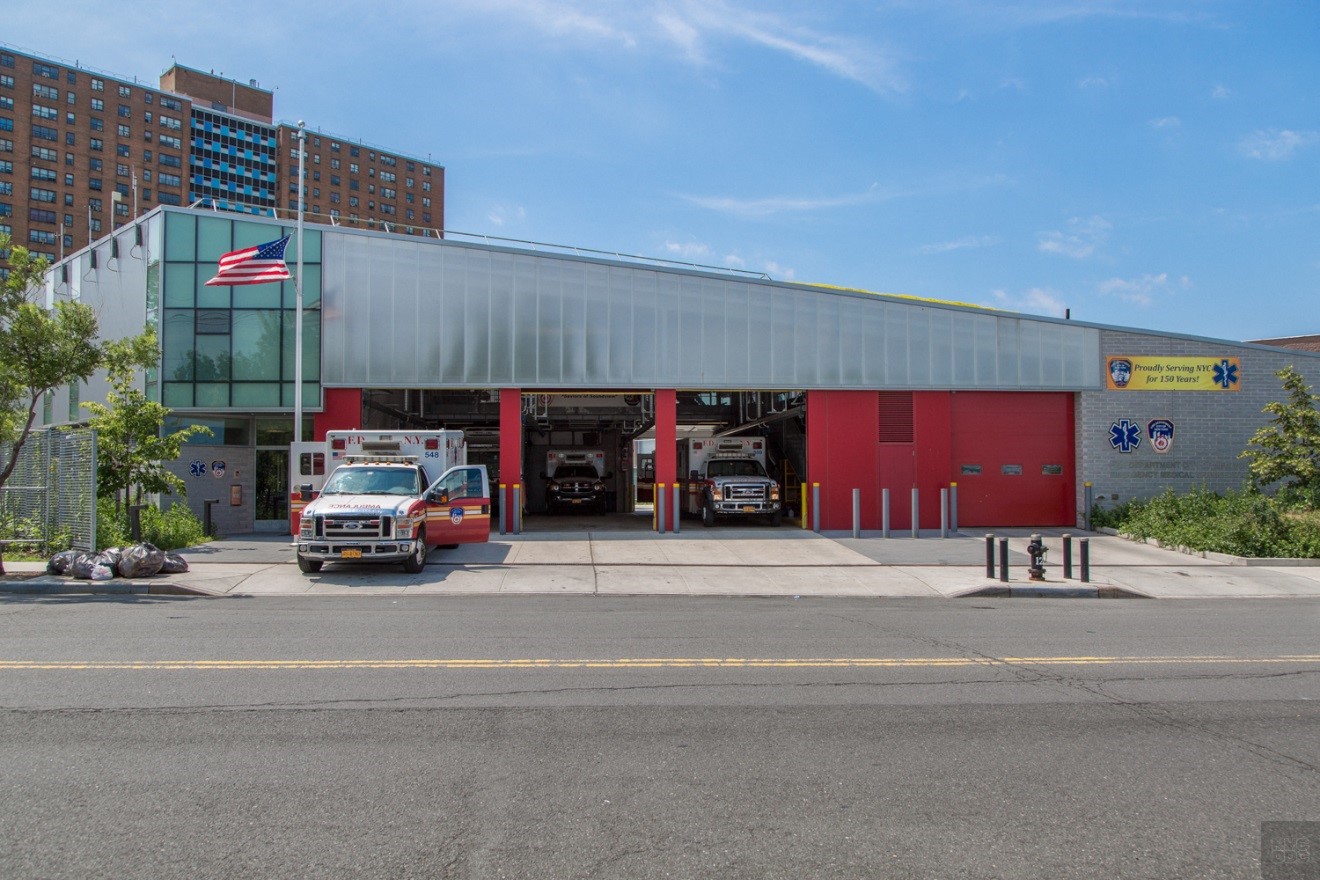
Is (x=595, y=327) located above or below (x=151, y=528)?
above

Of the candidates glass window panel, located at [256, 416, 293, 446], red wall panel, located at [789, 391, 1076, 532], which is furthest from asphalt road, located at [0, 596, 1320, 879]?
glass window panel, located at [256, 416, 293, 446]

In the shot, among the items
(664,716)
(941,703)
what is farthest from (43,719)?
(941,703)

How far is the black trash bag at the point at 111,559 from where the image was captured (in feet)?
46.9

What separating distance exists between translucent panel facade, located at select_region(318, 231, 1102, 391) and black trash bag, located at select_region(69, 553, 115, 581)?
29.6 ft

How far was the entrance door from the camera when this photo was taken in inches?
962

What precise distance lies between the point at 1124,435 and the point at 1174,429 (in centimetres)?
138

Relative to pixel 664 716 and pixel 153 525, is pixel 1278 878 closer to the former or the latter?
pixel 664 716

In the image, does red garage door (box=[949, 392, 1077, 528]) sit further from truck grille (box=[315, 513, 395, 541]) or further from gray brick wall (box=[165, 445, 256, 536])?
gray brick wall (box=[165, 445, 256, 536])

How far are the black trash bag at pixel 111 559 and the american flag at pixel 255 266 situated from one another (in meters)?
8.04

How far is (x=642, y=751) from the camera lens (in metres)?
5.87

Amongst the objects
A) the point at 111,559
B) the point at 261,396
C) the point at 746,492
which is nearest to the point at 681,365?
the point at 746,492

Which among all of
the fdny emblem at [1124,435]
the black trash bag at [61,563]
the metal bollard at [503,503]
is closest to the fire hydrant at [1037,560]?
the fdny emblem at [1124,435]

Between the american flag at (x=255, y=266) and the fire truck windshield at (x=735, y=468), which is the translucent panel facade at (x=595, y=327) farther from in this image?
the fire truck windshield at (x=735, y=468)

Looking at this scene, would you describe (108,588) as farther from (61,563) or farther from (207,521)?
(207,521)
